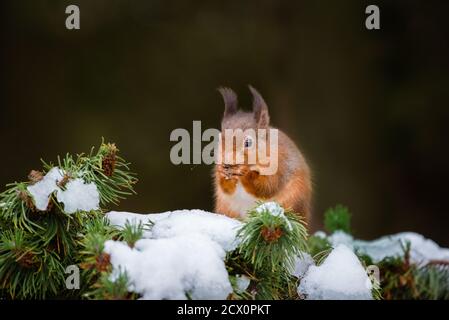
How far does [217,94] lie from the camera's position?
5.10 m

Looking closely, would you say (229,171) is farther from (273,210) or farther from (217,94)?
(217,94)

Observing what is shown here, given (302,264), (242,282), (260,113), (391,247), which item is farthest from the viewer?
(260,113)

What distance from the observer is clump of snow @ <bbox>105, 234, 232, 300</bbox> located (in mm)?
1203

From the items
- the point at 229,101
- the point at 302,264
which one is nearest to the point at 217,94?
the point at 229,101

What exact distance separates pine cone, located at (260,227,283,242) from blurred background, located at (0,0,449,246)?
142 inches

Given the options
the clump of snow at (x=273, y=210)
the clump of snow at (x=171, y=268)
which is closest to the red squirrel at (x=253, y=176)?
the clump of snow at (x=273, y=210)

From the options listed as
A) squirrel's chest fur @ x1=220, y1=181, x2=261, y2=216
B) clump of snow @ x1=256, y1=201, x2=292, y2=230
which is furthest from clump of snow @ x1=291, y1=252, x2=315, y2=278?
squirrel's chest fur @ x1=220, y1=181, x2=261, y2=216

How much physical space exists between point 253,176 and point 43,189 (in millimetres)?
1226

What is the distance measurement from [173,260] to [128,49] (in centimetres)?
407

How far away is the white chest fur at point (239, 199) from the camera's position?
2.50 m

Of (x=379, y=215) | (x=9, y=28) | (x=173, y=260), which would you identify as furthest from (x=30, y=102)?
(x=173, y=260)

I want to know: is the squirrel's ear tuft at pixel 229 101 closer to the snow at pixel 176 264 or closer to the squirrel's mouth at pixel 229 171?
the squirrel's mouth at pixel 229 171

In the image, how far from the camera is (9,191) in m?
1.43
